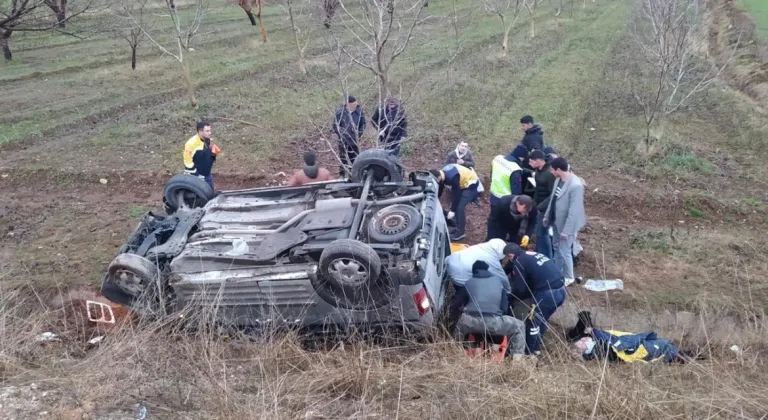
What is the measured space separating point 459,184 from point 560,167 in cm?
136

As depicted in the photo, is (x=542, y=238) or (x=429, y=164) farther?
(x=429, y=164)

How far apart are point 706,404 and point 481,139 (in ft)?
26.7

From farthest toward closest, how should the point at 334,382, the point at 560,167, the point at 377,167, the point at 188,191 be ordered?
the point at 188,191, the point at 377,167, the point at 560,167, the point at 334,382

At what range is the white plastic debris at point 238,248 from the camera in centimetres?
475

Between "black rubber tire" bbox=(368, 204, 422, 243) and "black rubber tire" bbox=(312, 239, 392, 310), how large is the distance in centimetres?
40

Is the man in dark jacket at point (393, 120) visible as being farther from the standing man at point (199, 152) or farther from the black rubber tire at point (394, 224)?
the black rubber tire at point (394, 224)

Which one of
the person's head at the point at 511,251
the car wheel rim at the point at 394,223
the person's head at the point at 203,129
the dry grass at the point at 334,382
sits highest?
the person's head at the point at 203,129

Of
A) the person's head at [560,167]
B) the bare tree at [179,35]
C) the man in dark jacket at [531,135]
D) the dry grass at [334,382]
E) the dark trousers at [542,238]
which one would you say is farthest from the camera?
the bare tree at [179,35]

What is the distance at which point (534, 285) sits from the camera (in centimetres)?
498

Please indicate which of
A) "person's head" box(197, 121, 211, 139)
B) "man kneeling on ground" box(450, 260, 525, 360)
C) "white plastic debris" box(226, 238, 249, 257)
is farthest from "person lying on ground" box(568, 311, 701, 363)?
"person's head" box(197, 121, 211, 139)

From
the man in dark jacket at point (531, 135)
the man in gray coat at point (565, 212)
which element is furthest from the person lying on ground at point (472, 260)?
the man in dark jacket at point (531, 135)

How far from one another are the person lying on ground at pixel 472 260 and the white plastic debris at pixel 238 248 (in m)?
1.78

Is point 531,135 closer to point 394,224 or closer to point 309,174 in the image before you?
point 309,174

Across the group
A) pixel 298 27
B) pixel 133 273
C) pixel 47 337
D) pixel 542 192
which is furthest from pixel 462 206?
pixel 298 27
